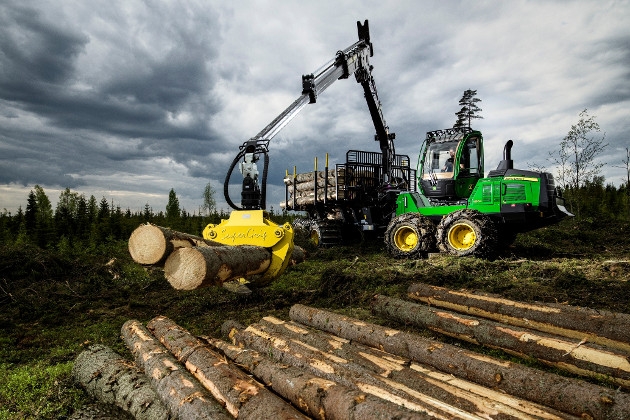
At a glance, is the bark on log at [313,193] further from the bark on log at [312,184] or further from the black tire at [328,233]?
the black tire at [328,233]

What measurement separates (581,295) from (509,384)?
13.6ft

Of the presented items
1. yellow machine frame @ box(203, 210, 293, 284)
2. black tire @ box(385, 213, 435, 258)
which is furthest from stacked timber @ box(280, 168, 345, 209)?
yellow machine frame @ box(203, 210, 293, 284)

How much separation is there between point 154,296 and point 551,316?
7.21 metres

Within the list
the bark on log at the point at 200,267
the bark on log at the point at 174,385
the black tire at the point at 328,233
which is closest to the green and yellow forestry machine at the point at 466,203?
the black tire at the point at 328,233

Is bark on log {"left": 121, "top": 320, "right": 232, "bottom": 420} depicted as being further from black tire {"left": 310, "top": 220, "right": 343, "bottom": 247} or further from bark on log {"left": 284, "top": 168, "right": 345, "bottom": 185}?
bark on log {"left": 284, "top": 168, "right": 345, "bottom": 185}

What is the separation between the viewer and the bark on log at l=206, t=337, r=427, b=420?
2805 millimetres

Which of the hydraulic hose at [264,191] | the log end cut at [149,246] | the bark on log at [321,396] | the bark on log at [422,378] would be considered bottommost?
the bark on log at [422,378]

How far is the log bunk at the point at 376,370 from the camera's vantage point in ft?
10.5

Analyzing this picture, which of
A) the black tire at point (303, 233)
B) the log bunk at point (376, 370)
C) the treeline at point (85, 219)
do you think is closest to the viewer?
the log bunk at point (376, 370)

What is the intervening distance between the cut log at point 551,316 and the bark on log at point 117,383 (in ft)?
14.3

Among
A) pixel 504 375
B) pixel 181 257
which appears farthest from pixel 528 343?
pixel 181 257

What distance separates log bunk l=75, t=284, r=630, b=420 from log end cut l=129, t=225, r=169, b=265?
1.00m

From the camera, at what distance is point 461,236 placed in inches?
422

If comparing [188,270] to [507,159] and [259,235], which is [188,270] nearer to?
[259,235]
